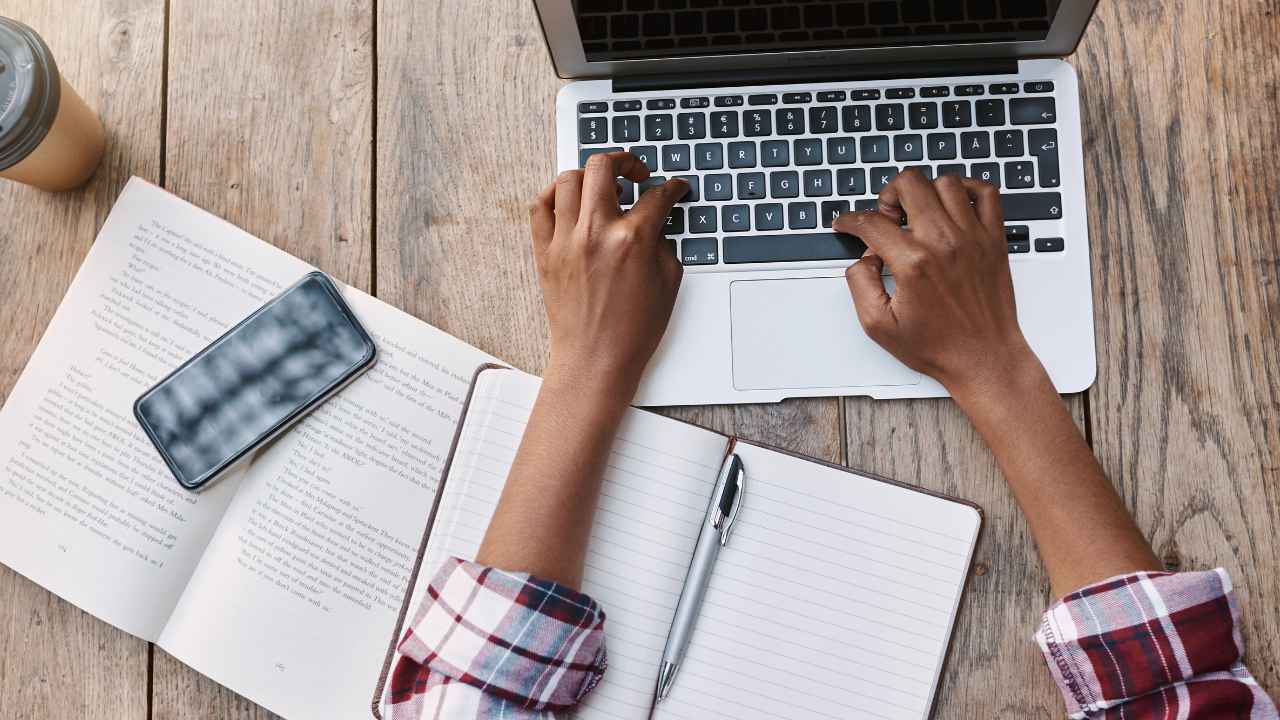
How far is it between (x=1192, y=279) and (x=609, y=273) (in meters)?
0.41

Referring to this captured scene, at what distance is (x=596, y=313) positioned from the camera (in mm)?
620

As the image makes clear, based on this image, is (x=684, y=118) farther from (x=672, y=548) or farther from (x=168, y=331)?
(x=168, y=331)

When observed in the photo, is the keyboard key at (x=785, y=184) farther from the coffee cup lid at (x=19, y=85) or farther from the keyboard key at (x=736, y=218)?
the coffee cup lid at (x=19, y=85)

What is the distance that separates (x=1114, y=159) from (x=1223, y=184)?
0.26 feet

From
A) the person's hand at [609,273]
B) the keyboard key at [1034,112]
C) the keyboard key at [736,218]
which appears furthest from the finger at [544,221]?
the keyboard key at [1034,112]

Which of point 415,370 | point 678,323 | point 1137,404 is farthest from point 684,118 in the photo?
point 1137,404

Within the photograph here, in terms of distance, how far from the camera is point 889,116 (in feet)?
2.11

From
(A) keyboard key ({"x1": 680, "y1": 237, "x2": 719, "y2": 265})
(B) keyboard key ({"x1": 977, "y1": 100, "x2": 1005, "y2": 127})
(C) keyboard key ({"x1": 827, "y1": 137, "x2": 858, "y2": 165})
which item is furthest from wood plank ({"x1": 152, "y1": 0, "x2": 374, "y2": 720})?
(B) keyboard key ({"x1": 977, "y1": 100, "x2": 1005, "y2": 127})

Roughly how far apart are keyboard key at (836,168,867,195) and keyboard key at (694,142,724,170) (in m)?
0.08

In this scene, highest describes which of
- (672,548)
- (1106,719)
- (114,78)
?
(114,78)

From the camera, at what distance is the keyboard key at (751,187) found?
0.64 metres

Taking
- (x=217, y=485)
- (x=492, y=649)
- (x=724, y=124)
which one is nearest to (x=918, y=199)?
(x=724, y=124)

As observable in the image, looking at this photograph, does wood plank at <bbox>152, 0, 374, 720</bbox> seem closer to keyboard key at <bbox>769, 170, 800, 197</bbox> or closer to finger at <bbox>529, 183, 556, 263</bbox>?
finger at <bbox>529, 183, 556, 263</bbox>

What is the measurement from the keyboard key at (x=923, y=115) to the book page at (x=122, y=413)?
0.45 m
